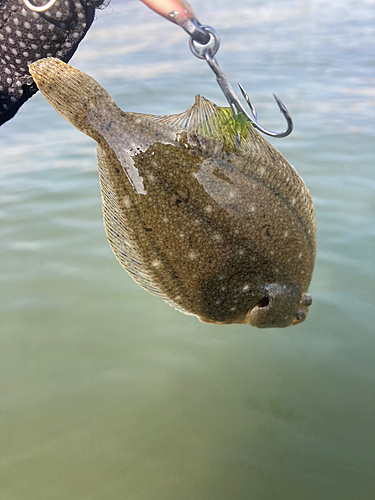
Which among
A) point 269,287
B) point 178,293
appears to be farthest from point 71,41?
point 269,287

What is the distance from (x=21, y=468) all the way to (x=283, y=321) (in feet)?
6.48

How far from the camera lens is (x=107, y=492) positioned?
285cm

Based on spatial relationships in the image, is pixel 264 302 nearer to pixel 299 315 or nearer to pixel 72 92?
pixel 299 315

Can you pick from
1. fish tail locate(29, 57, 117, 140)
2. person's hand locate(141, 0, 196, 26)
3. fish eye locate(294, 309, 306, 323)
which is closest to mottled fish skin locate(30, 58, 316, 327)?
fish tail locate(29, 57, 117, 140)

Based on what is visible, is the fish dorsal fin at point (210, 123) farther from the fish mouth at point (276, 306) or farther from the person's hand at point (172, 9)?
the fish mouth at point (276, 306)

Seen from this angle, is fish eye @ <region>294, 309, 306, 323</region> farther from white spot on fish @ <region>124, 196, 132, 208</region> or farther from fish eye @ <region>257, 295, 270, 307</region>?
white spot on fish @ <region>124, 196, 132, 208</region>

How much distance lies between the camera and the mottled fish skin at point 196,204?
1.87 m

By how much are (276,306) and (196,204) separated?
719 mm

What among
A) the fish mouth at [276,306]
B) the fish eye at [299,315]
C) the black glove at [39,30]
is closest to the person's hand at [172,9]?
the black glove at [39,30]

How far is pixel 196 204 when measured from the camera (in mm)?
1969

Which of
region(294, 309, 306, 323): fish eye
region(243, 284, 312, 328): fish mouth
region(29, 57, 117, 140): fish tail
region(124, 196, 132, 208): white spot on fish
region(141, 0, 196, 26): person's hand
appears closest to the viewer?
region(141, 0, 196, 26): person's hand

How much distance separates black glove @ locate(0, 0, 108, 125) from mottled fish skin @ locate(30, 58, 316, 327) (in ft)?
0.86

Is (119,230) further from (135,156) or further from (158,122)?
(158,122)

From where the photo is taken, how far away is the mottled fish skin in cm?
187
